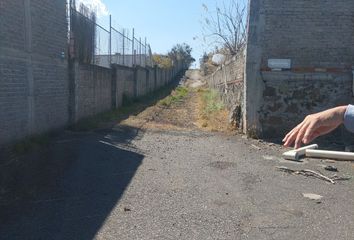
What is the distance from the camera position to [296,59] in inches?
444

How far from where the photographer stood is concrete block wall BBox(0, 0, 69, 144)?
8141 mm

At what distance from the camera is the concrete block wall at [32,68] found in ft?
26.7

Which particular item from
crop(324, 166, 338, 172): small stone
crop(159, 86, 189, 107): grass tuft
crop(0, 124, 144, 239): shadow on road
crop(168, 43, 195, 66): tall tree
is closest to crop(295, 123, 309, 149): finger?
crop(0, 124, 144, 239): shadow on road

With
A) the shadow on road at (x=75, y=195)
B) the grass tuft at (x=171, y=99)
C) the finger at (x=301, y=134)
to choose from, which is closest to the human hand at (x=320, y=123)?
the finger at (x=301, y=134)

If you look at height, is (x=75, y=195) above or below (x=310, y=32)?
below

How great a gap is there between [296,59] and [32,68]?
6318 millimetres

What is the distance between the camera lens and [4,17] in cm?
804

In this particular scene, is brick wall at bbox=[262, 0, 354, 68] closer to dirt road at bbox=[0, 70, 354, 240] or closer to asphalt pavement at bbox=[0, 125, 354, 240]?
dirt road at bbox=[0, 70, 354, 240]

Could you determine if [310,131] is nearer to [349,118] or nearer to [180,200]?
[349,118]

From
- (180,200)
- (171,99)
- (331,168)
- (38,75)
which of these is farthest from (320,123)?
(171,99)

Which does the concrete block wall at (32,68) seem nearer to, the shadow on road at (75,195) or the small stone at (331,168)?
the shadow on road at (75,195)

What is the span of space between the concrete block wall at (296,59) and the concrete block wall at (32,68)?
4.71 m

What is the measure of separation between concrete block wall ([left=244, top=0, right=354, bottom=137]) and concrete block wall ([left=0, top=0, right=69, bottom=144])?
4.71m

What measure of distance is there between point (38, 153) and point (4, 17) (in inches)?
98.9
